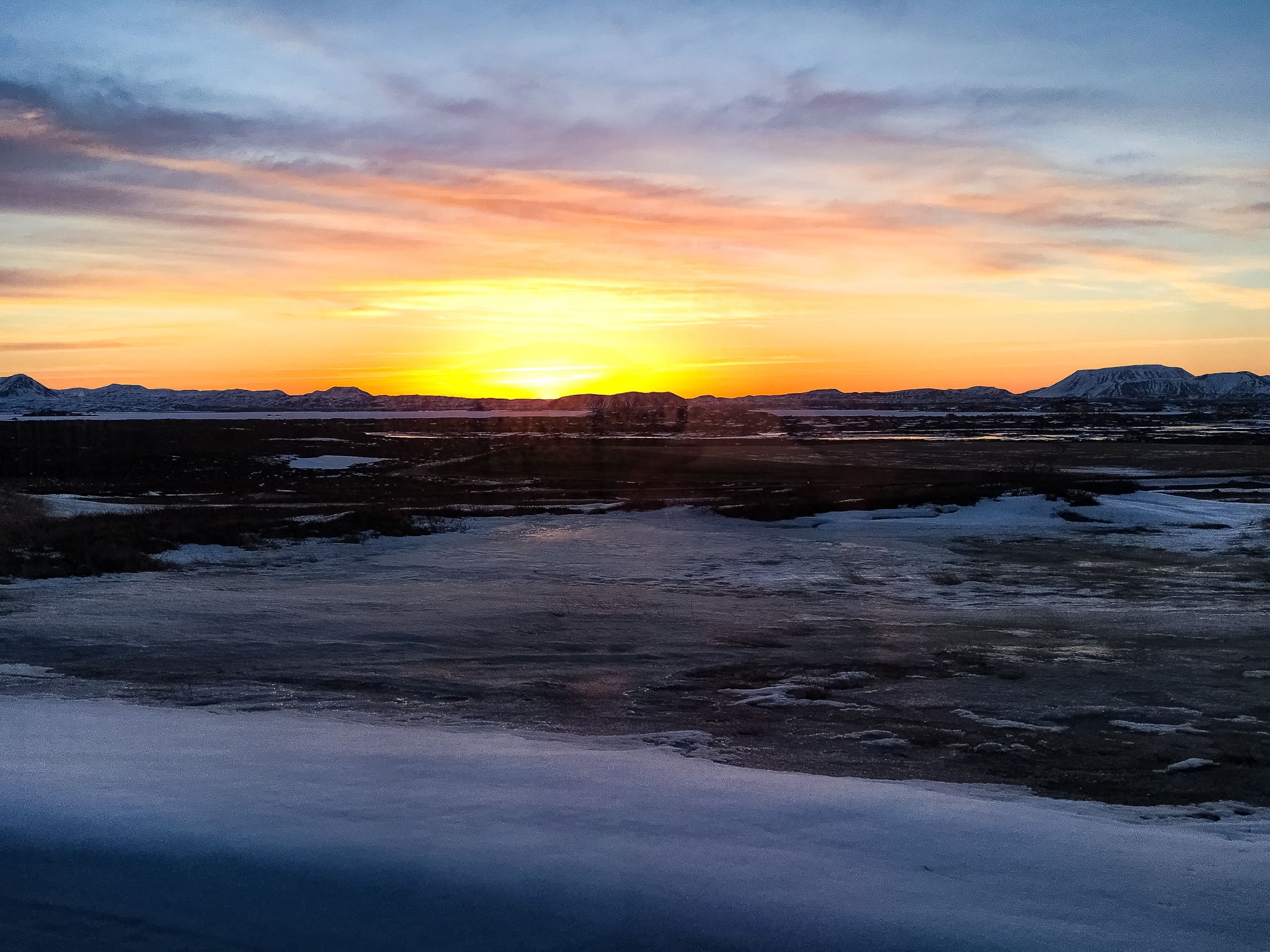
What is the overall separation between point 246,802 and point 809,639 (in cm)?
812

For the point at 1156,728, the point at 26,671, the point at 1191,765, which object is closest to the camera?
the point at 1191,765

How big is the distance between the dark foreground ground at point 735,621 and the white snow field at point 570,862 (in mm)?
1333

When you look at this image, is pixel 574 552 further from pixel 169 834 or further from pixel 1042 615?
pixel 169 834

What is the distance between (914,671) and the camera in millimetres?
10383

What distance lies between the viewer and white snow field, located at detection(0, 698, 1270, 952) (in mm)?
4215

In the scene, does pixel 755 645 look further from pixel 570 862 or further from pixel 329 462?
pixel 329 462

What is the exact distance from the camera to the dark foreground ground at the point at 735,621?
26.6ft

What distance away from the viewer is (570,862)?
4.73m

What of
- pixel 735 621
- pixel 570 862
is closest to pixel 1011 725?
pixel 570 862

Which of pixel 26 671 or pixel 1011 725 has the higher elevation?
pixel 26 671

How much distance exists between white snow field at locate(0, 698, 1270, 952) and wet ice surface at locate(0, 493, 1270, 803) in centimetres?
136

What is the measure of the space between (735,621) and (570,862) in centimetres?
882

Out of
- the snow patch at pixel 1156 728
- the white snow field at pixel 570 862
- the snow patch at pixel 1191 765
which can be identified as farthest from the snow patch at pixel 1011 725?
the white snow field at pixel 570 862

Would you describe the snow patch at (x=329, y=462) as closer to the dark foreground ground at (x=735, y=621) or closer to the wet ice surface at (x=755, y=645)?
the dark foreground ground at (x=735, y=621)
